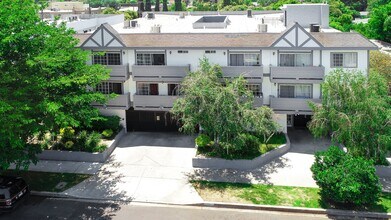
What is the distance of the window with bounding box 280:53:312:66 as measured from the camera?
118 feet

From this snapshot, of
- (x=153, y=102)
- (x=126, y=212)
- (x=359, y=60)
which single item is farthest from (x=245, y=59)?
(x=126, y=212)

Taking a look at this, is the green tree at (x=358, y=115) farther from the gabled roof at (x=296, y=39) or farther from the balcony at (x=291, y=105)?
the gabled roof at (x=296, y=39)

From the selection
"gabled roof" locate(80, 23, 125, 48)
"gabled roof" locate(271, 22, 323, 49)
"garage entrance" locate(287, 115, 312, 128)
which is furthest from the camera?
"garage entrance" locate(287, 115, 312, 128)

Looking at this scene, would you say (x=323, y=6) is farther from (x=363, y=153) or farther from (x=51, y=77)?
(x=51, y=77)

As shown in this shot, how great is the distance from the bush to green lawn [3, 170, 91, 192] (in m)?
17.6

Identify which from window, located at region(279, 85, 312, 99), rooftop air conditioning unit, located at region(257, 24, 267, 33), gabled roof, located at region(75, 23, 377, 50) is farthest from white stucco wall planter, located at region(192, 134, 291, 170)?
rooftop air conditioning unit, located at region(257, 24, 267, 33)

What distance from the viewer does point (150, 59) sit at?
37.9 metres

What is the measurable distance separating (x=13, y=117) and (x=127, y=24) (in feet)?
90.1

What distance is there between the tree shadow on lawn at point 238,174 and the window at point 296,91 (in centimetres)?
709

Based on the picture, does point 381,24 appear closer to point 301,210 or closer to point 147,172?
point 301,210

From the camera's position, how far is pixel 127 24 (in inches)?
1933

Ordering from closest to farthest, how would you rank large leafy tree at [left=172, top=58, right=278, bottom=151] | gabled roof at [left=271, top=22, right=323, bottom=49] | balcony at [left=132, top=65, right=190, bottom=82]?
large leafy tree at [left=172, top=58, right=278, bottom=151], gabled roof at [left=271, top=22, right=323, bottom=49], balcony at [left=132, top=65, right=190, bottom=82]

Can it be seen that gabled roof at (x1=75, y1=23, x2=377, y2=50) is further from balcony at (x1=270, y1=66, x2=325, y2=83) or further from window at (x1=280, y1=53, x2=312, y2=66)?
balcony at (x1=270, y1=66, x2=325, y2=83)

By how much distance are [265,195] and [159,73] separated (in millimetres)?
15175
